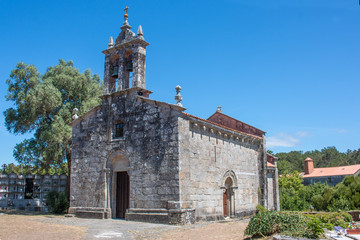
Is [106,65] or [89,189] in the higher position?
[106,65]

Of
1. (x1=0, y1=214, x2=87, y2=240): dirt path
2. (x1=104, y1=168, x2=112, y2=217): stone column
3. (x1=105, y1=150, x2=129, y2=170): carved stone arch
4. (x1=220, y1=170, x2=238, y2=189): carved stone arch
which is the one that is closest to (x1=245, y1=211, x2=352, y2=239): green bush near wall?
(x1=0, y1=214, x2=87, y2=240): dirt path

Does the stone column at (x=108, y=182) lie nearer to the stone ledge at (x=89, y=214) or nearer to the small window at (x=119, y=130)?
the stone ledge at (x=89, y=214)

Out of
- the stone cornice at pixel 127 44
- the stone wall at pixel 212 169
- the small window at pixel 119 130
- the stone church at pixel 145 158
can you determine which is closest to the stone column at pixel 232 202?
the stone church at pixel 145 158

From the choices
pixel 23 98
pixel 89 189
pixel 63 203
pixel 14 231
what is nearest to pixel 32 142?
pixel 23 98

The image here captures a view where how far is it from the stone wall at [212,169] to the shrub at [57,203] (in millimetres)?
8739

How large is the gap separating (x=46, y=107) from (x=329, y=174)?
48156mm

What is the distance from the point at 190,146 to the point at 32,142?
14.8m

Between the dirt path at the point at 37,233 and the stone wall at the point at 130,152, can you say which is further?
the stone wall at the point at 130,152

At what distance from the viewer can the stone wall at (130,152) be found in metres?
14.3

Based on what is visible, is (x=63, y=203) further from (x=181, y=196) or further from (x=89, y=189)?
(x=181, y=196)

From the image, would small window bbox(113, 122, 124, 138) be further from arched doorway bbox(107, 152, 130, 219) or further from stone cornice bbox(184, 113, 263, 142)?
stone cornice bbox(184, 113, 263, 142)

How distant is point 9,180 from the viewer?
1922 centimetres

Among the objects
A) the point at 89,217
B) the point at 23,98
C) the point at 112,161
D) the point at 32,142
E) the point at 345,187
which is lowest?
the point at 89,217

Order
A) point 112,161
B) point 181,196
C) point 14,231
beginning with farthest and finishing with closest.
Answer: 1. point 112,161
2. point 181,196
3. point 14,231
